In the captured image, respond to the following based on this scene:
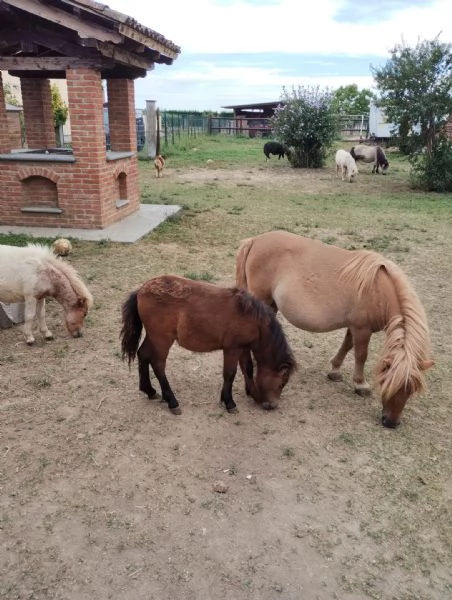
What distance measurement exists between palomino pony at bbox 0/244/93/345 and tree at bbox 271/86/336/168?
16.5m

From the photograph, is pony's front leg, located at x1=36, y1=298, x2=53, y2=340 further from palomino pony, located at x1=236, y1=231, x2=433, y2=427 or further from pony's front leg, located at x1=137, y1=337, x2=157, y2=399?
palomino pony, located at x1=236, y1=231, x2=433, y2=427

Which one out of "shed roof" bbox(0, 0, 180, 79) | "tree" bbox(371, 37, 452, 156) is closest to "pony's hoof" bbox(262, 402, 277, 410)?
"shed roof" bbox(0, 0, 180, 79)

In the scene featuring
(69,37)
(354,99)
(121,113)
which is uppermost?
(354,99)

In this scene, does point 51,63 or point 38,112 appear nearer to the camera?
point 51,63

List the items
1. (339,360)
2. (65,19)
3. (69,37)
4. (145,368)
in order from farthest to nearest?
1. (69,37)
2. (65,19)
3. (339,360)
4. (145,368)

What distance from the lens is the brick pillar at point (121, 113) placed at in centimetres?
911

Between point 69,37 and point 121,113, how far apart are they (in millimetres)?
1976

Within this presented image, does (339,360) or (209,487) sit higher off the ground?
(339,360)

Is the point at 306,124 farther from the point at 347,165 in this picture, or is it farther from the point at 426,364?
the point at 426,364

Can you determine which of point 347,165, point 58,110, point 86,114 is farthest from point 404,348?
point 58,110

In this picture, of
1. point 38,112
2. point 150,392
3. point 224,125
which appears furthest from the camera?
point 224,125

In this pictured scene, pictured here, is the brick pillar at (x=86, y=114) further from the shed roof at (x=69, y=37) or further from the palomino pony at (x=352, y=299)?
the palomino pony at (x=352, y=299)

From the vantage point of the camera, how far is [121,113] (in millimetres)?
9273

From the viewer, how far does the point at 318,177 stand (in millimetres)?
17578
